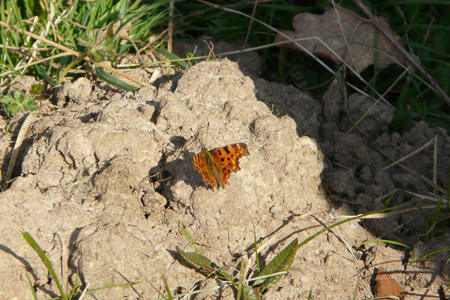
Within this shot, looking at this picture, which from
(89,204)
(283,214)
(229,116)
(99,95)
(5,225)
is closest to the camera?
(5,225)

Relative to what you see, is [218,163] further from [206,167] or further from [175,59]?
[175,59]

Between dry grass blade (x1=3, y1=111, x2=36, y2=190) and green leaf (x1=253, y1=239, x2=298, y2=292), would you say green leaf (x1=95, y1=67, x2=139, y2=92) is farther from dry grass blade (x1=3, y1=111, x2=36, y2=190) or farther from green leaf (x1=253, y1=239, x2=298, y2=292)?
green leaf (x1=253, y1=239, x2=298, y2=292)

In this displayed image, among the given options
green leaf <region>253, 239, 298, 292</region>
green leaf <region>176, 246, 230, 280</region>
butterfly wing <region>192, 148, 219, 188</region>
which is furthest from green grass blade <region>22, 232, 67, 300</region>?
green leaf <region>253, 239, 298, 292</region>

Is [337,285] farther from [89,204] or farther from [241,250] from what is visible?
[89,204]

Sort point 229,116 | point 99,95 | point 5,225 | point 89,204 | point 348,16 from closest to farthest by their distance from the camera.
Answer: point 5,225 < point 89,204 < point 229,116 < point 99,95 < point 348,16

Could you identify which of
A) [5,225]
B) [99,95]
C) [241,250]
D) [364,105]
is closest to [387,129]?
[364,105]

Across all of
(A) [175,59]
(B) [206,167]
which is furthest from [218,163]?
(A) [175,59]
